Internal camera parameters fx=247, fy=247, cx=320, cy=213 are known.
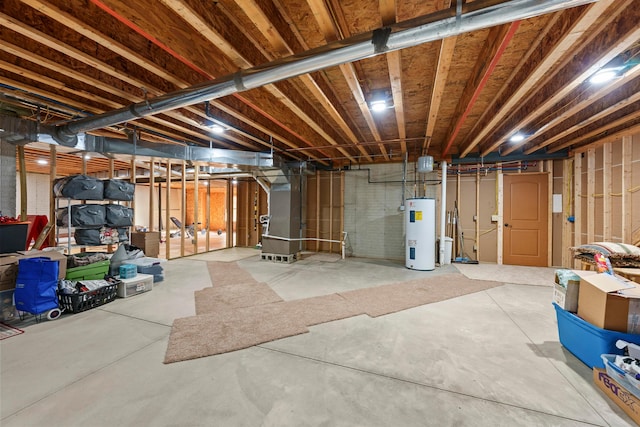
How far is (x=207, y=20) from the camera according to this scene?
180cm

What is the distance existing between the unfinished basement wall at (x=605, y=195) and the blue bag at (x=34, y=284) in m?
7.49

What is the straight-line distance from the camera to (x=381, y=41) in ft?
5.50

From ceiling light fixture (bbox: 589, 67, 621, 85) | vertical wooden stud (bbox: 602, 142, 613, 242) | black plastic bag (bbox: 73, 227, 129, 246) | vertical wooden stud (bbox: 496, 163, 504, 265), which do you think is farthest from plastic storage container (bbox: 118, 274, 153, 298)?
vertical wooden stud (bbox: 602, 142, 613, 242)

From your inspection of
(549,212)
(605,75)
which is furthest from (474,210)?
(605,75)

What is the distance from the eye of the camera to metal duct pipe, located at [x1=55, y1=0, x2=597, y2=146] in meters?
1.41

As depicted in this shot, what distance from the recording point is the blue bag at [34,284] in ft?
8.39

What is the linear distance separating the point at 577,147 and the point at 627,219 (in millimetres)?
1747

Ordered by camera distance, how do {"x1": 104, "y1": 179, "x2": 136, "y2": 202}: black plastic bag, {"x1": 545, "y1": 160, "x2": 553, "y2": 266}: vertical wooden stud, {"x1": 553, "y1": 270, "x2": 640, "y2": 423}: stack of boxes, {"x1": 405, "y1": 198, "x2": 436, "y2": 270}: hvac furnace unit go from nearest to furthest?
{"x1": 553, "y1": 270, "x2": 640, "y2": 423}: stack of boxes < {"x1": 104, "y1": 179, "x2": 136, "y2": 202}: black plastic bag < {"x1": 405, "y1": 198, "x2": 436, "y2": 270}: hvac furnace unit < {"x1": 545, "y1": 160, "x2": 553, "y2": 266}: vertical wooden stud

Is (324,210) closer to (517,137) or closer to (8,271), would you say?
(517,137)

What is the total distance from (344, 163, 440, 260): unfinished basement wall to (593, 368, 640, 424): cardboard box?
4493 millimetres

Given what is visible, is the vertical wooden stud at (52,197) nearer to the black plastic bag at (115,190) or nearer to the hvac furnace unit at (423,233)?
the black plastic bag at (115,190)

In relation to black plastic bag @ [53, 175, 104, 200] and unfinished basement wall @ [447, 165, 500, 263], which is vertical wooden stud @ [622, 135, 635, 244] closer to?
unfinished basement wall @ [447, 165, 500, 263]

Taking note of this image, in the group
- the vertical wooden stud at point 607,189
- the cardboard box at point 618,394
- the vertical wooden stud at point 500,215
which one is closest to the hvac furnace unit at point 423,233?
the vertical wooden stud at point 500,215

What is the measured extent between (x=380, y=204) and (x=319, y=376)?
5.12 metres
